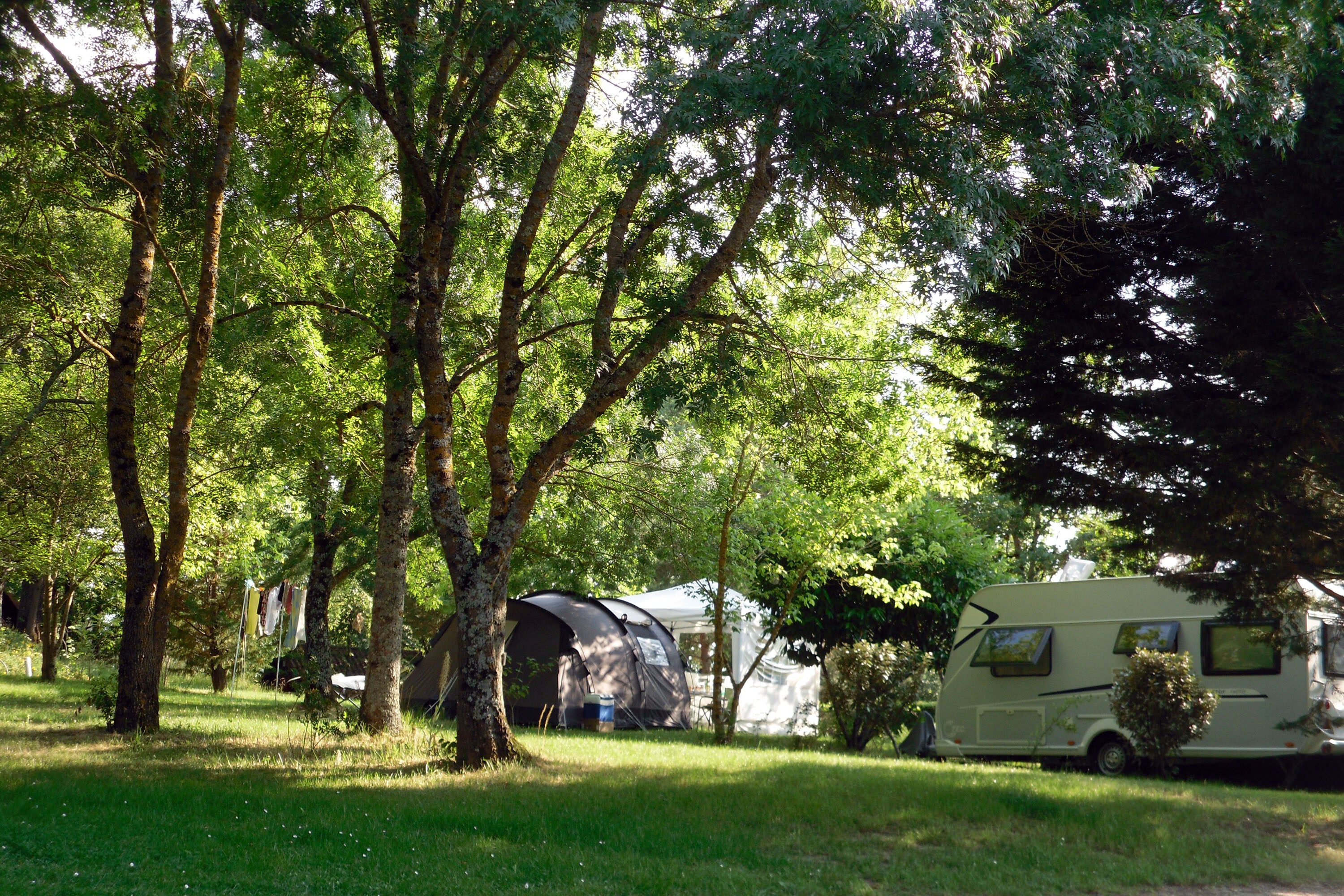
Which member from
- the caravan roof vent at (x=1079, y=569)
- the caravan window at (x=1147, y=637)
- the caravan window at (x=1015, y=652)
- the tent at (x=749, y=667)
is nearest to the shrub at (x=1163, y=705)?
the caravan window at (x=1147, y=637)

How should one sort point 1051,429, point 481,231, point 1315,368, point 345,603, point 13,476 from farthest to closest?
point 345,603, point 13,476, point 481,231, point 1051,429, point 1315,368

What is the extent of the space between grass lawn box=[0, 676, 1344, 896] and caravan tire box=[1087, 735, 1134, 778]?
7.57 feet

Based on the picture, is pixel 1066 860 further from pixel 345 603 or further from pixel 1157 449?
pixel 345 603

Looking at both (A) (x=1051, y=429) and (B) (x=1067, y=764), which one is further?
(B) (x=1067, y=764)

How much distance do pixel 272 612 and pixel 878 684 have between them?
539 inches

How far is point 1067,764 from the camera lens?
12.7m

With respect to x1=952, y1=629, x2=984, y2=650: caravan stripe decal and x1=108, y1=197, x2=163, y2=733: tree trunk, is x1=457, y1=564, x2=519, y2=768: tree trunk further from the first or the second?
x1=952, y1=629, x2=984, y2=650: caravan stripe decal

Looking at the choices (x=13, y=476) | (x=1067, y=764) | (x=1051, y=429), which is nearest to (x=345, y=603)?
(x=13, y=476)

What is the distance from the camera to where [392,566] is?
10508 mm

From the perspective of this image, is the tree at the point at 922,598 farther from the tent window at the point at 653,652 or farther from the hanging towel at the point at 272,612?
the hanging towel at the point at 272,612

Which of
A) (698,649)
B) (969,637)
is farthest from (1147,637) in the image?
(698,649)

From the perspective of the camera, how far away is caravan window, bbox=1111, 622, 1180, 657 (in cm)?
1187

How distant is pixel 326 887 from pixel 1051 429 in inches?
252

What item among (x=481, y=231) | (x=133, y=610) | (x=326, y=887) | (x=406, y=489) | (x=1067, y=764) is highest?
(x=481, y=231)
